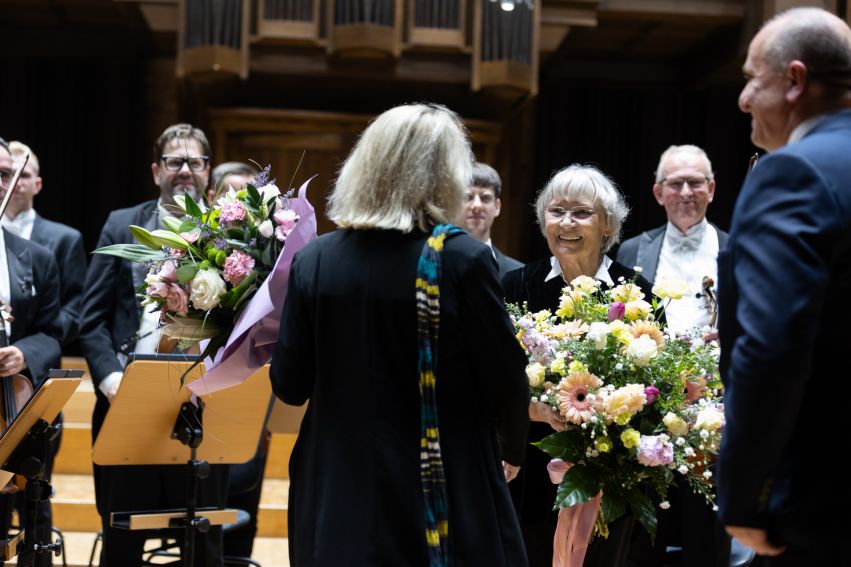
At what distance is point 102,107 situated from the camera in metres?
9.38

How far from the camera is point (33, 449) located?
302 centimetres

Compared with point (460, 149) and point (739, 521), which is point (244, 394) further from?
point (739, 521)

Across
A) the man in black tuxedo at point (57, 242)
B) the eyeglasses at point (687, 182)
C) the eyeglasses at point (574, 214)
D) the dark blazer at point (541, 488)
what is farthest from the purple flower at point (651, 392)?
the man in black tuxedo at point (57, 242)

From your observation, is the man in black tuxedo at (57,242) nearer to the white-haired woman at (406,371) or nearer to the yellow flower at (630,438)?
the white-haired woman at (406,371)

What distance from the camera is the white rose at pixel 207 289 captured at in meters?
2.48

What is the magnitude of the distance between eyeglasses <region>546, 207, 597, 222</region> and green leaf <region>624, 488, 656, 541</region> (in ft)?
2.94

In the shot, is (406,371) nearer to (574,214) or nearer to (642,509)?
(642,509)

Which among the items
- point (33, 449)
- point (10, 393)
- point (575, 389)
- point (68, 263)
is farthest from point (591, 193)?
point (68, 263)

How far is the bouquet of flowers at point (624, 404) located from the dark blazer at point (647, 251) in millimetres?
1695

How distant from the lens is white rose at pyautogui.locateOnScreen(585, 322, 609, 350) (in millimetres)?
2625

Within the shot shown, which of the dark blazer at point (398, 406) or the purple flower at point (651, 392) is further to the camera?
the purple flower at point (651, 392)

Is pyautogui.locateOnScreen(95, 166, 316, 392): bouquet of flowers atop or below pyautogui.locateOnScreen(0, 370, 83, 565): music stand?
atop

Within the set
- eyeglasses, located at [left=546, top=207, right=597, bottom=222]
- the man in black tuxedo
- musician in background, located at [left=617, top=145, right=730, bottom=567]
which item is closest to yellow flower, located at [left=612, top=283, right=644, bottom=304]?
eyeglasses, located at [left=546, top=207, right=597, bottom=222]

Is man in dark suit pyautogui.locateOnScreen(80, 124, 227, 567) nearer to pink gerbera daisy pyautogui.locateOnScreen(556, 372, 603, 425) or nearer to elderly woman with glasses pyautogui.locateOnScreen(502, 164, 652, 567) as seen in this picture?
elderly woman with glasses pyautogui.locateOnScreen(502, 164, 652, 567)
